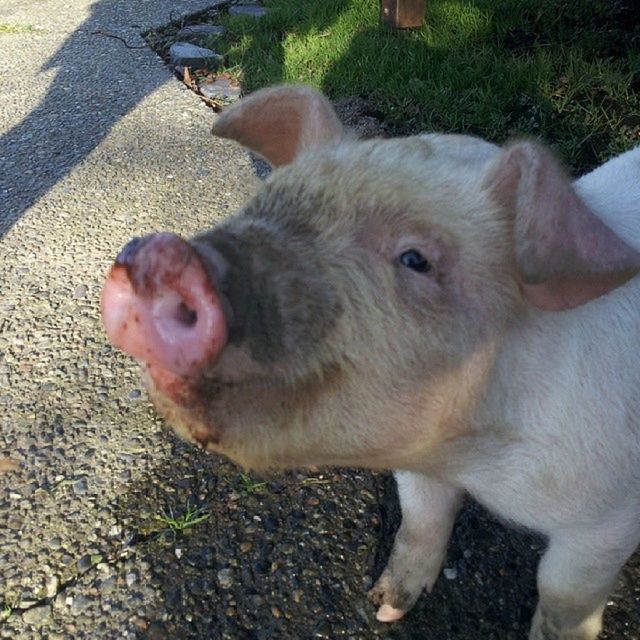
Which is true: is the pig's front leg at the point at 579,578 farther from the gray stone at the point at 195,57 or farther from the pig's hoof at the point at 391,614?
the gray stone at the point at 195,57

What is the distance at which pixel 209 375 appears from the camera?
1.26 m

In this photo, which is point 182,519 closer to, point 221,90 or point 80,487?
point 80,487

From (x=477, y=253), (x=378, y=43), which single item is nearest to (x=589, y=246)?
(x=477, y=253)

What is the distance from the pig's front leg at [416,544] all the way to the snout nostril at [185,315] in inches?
47.0

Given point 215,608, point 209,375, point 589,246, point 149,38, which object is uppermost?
point 589,246

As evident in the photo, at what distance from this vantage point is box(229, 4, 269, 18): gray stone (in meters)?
6.77

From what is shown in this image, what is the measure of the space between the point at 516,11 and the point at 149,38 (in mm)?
3270

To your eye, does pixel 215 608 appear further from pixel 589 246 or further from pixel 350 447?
pixel 589 246

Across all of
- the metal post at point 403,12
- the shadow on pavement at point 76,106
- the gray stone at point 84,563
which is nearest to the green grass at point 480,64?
the metal post at point 403,12

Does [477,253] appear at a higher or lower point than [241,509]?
higher

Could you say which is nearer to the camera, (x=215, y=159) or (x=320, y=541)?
(x=320, y=541)

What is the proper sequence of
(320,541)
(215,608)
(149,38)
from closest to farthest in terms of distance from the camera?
(215,608), (320,541), (149,38)

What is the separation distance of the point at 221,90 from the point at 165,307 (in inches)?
184

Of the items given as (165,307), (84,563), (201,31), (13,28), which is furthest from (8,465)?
(13,28)
